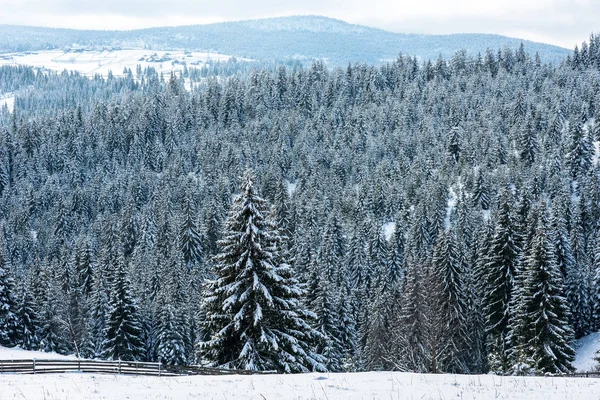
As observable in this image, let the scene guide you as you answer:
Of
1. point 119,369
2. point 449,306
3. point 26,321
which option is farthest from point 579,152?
point 119,369

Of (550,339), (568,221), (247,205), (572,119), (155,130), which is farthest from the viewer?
(155,130)

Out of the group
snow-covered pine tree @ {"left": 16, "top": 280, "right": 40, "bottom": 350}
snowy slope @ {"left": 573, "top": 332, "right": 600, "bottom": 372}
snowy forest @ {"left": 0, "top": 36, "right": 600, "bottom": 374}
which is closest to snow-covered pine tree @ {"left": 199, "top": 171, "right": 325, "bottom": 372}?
snowy forest @ {"left": 0, "top": 36, "right": 600, "bottom": 374}

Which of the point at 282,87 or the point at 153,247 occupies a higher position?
the point at 282,87

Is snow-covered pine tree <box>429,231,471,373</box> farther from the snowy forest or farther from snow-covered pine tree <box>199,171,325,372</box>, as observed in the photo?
snow-covered pine tree <box>199,171,325,372</box>

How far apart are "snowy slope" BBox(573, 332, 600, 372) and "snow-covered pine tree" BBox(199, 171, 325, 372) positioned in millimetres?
36025

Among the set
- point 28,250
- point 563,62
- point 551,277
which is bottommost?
point 28,250

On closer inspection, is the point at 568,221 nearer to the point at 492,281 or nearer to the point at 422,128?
the point at 492,281

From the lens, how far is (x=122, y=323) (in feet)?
143

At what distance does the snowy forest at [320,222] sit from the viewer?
33.9 meters

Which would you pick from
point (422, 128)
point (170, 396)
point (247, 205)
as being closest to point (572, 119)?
point (422, 128)

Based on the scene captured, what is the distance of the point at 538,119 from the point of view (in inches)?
5408

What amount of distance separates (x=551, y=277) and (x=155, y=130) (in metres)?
143

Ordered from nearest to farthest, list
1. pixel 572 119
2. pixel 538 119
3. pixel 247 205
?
pixel 247 205 → pixel 572 119 → pixel 538 119

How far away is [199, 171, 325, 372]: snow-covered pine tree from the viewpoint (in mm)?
23156
